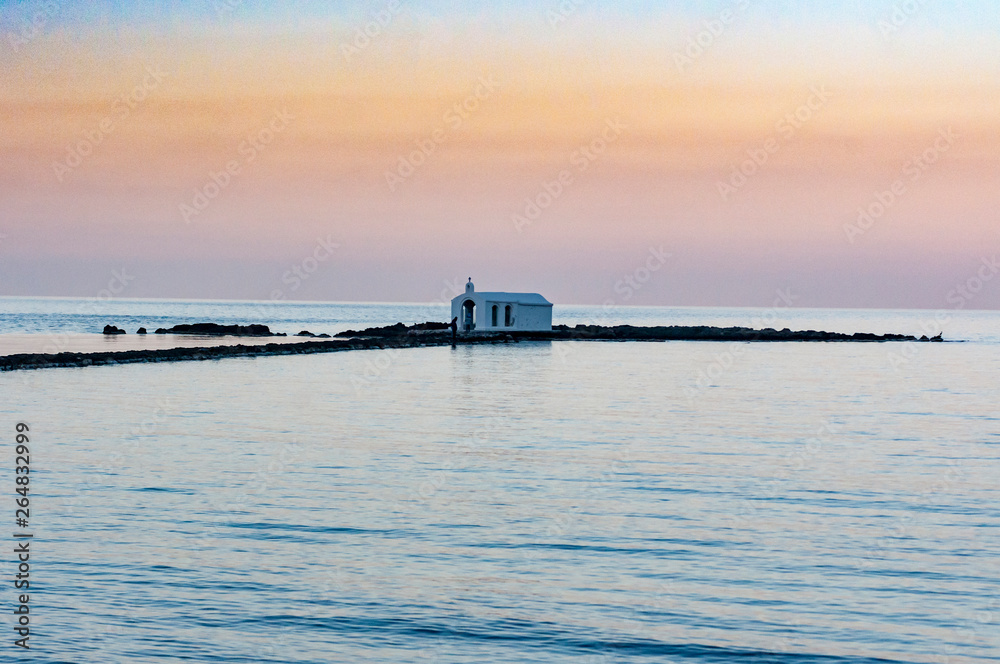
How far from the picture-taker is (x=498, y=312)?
76.7 meters

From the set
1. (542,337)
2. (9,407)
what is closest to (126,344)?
(542,337)

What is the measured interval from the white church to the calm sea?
1782 inches

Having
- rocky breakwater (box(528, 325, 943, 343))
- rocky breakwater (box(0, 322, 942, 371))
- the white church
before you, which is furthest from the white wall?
rocky breakwater (box(528, 325, 943, 343))

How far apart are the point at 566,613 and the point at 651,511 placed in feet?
16.9

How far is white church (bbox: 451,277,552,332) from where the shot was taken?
2997 inches

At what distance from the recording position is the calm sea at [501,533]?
9672 mm

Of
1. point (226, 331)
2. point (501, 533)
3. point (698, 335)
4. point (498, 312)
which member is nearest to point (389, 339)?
point (498, 312)

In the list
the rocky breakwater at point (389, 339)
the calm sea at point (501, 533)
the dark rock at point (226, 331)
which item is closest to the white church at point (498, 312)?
the rocky breakwater at point (389, 339)

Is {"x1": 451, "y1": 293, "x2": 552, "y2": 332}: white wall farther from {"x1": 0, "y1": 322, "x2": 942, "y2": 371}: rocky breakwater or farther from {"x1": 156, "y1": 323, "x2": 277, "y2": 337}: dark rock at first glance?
{"x1": 156, "y1": 323, "x2": 277, "y2": 337}: dark rock

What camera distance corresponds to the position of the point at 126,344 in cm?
6612

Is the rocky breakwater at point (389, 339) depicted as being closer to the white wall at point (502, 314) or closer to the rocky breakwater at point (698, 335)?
the rocky breakwater at point (698, 335)

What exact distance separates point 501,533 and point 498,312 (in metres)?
63.1

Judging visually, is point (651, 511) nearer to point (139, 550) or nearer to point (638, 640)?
point (638, 640)

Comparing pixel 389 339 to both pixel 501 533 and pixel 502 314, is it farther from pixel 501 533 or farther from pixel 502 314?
pixel 501 533
